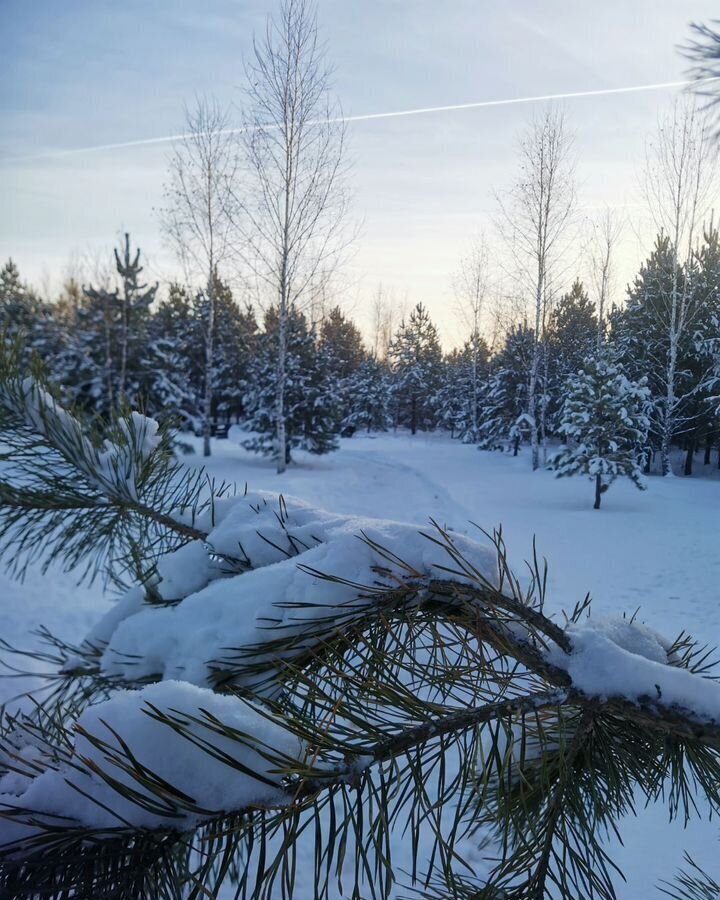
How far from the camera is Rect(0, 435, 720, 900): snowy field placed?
3582 millimetres

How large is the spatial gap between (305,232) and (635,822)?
1531 cm

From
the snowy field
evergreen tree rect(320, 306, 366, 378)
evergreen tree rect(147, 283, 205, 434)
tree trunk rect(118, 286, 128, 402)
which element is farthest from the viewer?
evergreen tree rect(320, 306, 366, 378)

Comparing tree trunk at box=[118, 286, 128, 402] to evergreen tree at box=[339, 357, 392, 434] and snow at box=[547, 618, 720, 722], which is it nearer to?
snow at box=[547, 618, 720, 722]

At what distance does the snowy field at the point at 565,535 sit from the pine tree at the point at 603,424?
896 millimetres

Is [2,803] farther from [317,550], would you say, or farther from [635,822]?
[635,822]

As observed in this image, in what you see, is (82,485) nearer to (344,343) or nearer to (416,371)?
(416,371)

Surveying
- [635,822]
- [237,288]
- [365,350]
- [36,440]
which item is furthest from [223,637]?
[365,350]

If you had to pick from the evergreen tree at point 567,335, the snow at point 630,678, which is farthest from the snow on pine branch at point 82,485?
the evergreen tree at point 567,335

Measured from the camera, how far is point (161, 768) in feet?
1.58

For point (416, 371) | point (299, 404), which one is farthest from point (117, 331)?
point (416, 371)

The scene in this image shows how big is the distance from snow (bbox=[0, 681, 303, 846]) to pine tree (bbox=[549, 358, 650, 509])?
569 inches

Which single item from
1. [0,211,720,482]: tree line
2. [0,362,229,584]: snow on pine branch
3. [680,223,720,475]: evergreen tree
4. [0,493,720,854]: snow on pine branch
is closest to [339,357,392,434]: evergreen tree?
[0,211,720,482]: tree line

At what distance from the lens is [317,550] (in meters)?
0.77

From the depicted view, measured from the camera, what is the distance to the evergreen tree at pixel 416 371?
4106 centimetres
